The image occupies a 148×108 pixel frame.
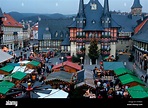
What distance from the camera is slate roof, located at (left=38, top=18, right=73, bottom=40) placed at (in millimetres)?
26812

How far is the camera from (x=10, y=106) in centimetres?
151

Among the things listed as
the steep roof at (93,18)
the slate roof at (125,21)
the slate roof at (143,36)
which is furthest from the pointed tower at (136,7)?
the slate roof at (143,36)

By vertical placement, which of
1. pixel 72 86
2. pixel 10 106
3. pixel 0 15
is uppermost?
pixel 0 15

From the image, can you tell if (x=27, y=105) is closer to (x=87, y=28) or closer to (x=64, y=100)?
(x=64, y=100)

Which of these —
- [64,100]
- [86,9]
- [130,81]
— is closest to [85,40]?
[86,9]

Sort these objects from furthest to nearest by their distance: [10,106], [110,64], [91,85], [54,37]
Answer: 1. [54,37]
2. [110,64]
3. [91,85]
4. [10,106]

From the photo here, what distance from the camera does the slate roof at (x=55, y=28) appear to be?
26.8m

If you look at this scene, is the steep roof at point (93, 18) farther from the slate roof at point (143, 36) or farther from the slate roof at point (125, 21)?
the slate roof at point (125, 21)

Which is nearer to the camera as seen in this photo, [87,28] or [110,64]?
[110,64]

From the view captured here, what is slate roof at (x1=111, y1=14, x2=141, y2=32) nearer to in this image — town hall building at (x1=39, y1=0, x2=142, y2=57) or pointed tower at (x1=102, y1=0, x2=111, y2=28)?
town hall building at (x1=39, y1=0, x2=142, y2=57)

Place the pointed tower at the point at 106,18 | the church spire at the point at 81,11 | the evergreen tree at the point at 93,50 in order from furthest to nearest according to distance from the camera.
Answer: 1. the church spire at the point at 81,11
2. the pointed tower at the point at 106,18
3. the evergreen tree at the point at 93,50

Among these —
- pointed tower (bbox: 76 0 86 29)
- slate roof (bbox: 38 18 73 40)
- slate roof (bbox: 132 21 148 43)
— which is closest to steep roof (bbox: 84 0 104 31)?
pointed tower (bbox: 76 0 86 29)

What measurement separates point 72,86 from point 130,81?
2.37m

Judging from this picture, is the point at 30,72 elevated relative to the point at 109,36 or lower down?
lower down
